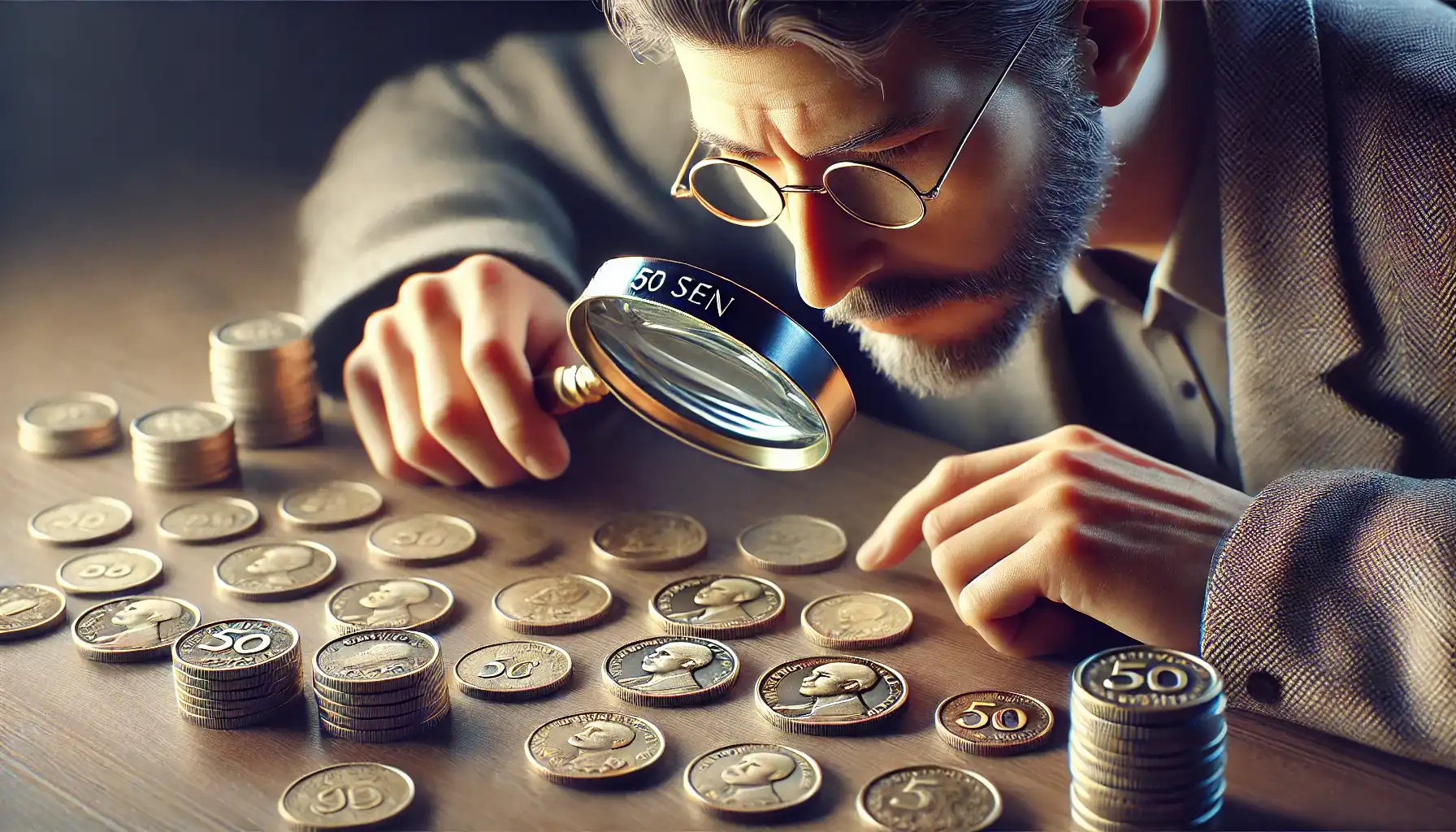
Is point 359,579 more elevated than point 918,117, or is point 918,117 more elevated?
point 918,117

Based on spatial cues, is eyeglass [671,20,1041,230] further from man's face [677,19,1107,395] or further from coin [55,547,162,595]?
coin [55,547,162,595]

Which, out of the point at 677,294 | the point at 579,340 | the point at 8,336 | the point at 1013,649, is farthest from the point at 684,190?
the point at 8,336

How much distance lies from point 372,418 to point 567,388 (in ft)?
1.41

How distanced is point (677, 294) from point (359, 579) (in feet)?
2.58

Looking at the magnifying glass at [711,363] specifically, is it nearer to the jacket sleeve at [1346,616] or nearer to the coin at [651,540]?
the coin at [651,540]

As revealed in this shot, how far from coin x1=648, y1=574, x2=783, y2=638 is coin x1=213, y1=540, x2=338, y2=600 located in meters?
0.50

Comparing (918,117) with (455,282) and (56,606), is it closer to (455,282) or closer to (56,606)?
(455,282)

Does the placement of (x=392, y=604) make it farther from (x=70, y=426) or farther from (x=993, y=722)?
(x=70, y=426)

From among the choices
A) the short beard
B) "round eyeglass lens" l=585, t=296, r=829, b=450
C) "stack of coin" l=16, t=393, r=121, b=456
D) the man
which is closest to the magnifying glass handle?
the man

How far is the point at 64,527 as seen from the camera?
7.65ft

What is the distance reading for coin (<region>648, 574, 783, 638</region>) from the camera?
78.3 inches

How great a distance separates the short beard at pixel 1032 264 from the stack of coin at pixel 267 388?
1.01 m

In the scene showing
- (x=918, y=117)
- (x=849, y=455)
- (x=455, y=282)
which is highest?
(x=918, y=117)

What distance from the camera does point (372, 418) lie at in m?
2.55
